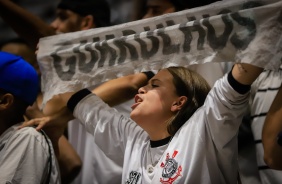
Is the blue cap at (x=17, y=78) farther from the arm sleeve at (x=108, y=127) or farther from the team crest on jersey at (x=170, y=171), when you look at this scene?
the team crest on jersey at (x=170, y=171)

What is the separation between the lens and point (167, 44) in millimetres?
1798

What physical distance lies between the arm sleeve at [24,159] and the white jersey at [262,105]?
2.64 feet

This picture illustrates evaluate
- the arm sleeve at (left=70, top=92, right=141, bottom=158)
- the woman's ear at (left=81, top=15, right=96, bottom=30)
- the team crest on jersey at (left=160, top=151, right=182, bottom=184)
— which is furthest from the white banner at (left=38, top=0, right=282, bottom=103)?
the woman's ear at (left=81, top=15, right=96, bottom=30)

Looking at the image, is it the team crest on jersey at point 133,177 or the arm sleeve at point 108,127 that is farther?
the arm sleeve at point 108,127

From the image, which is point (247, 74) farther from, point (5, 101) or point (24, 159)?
point (5, 101)

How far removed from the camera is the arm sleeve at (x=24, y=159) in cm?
179

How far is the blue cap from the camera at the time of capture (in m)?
2.01

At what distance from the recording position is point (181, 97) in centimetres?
187

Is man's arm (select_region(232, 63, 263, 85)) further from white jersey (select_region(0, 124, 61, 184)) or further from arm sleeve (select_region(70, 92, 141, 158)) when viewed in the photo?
white jersey (select_region(0, 124, 61, 184))

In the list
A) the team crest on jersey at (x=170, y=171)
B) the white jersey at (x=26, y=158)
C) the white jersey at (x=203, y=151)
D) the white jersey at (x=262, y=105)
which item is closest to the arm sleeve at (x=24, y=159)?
the white jersey at (x=26, y=158)

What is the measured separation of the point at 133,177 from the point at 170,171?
0.20m

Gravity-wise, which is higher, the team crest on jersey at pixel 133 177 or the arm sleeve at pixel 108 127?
the arm sleeve at pixel 108 127

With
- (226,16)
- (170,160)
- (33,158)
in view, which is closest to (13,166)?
(33,158)

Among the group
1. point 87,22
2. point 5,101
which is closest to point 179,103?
point 5,101
